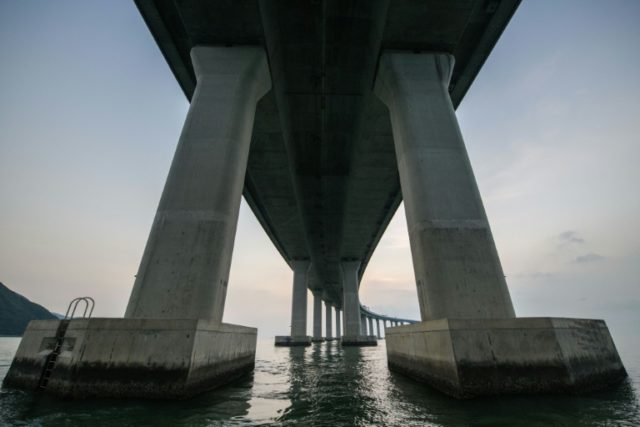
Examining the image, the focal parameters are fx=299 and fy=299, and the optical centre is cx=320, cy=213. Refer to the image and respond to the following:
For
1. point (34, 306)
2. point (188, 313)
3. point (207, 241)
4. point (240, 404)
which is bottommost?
point (240, 404)

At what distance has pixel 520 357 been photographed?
6332mm

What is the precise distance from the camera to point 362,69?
1546 centimetres

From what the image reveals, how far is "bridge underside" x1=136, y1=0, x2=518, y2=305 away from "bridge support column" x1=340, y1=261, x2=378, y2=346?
69.8ft

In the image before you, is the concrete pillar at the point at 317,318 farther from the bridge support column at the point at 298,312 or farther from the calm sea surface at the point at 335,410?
the calm sea surface at the point at 335,410

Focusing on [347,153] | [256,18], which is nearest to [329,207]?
[347,153]

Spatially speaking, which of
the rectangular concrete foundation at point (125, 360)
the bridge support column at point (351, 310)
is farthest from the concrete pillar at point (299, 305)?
the rectangular concrete foundation at point (125, 360)

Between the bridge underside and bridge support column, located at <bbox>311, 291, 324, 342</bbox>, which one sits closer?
the bridge underside

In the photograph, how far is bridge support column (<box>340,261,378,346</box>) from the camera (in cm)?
4247

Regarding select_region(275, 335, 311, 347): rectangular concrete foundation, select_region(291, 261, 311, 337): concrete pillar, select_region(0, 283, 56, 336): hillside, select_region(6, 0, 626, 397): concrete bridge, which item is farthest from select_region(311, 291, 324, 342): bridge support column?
select_region(0, 283, 56, 336): hillside

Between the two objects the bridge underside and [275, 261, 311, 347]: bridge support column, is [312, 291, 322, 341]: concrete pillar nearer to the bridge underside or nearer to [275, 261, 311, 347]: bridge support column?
[275, 261, 311, 347]: bridge support column

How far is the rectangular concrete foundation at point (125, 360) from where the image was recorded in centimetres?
599

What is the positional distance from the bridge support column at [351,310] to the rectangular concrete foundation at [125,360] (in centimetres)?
3854

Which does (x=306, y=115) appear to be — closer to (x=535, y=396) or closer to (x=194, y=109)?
(x=194, y=109)

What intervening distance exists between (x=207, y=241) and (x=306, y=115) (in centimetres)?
1178
